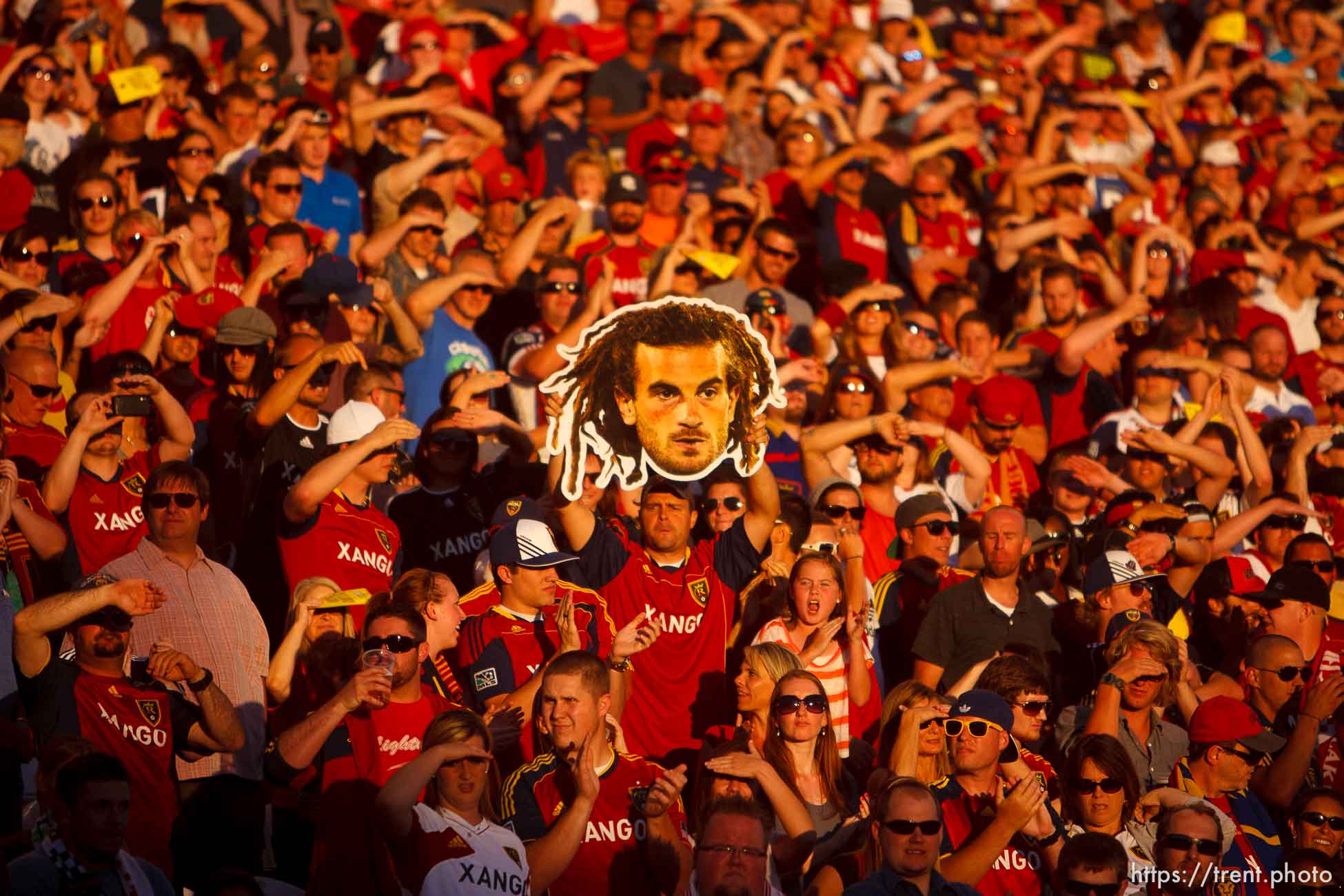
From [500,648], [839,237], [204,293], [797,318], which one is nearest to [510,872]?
[500,648]

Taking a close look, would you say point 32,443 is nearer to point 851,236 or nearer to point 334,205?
point 334,205

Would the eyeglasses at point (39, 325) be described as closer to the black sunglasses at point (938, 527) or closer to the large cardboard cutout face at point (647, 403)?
the large cardboard cutout face at point (647, 403)

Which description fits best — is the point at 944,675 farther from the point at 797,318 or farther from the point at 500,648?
the point at 797,318

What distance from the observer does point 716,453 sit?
8445 mm

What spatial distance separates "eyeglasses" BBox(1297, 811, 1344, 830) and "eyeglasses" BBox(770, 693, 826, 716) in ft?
6.96

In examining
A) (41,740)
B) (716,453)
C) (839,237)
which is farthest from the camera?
(839,237)

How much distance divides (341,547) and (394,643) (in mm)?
1564

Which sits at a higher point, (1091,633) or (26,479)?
(26,479)

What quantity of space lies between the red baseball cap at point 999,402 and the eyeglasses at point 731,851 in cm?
487

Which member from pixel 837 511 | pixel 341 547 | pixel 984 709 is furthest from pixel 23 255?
→ pixel 984 709

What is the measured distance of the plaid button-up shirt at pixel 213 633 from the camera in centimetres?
763

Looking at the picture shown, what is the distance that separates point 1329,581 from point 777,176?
5276 mm

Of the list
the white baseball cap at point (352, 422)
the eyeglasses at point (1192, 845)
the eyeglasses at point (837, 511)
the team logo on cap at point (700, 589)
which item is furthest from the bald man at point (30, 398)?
the eyeglasses at point (1192, 845)

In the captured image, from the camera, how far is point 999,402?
428 inches
